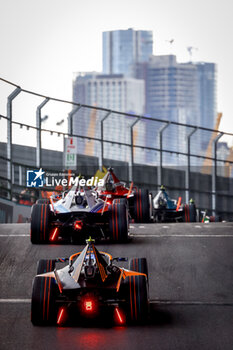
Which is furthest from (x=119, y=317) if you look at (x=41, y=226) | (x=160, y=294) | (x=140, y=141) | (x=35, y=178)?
(x=140, y=141)

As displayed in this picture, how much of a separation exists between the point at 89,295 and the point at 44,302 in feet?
1.59

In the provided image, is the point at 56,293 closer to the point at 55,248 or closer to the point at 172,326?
the point at 172,326

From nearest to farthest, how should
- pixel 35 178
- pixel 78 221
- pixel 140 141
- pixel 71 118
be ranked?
pixel 78 221
pixel 35 178
pixel 71 118
pixel 140 141

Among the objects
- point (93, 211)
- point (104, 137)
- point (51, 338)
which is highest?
point (104, 137)

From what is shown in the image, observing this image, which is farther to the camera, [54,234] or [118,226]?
[54,234]

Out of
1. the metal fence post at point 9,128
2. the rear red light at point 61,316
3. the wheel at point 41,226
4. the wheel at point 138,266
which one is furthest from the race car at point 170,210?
the rear red light at point 61,316

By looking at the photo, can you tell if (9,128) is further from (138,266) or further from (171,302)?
(138,266)

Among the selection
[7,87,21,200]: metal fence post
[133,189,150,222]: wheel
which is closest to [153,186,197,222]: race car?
[133,189,150,222]: wheel

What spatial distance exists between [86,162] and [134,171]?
62.8 inches

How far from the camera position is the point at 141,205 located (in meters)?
21.8

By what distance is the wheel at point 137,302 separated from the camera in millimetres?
10641

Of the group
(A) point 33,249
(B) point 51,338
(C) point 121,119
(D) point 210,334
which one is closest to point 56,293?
(B) point 51,338

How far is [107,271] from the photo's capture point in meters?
11.0

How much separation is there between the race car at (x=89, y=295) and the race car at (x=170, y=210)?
1502 cm
